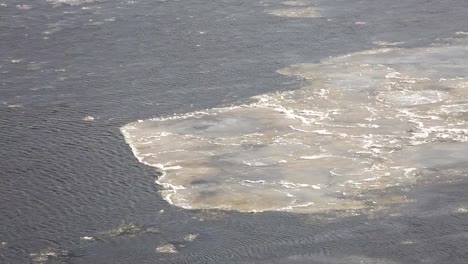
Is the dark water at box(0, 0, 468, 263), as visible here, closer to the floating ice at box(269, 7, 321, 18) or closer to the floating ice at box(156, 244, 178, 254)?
the floating ice at box(156, 244, 178, 254)

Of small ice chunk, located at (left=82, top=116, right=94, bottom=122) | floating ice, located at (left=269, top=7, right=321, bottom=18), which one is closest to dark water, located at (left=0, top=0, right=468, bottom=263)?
small ice chunk, located at (left=82, top=116, right=94, bottom=122)

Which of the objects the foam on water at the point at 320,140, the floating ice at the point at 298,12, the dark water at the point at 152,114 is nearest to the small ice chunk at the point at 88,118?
the dark water at the point at 152,114

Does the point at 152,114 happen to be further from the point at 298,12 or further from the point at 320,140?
the point at 298,12

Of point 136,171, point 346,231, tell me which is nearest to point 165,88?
point 136,171

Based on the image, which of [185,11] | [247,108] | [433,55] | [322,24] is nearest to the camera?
[247,108]

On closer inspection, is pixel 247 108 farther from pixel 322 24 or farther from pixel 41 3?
pixel 41 3

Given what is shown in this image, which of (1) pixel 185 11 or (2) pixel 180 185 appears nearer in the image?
(2) pixel 180 185

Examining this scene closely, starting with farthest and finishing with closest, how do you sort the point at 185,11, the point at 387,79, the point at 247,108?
1. the point at 185,11
2. the point at 387,79
3. the point at 247,108

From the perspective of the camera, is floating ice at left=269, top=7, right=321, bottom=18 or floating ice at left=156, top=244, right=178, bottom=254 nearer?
floating ice at left=156, top=244, right=178, bottom=254
